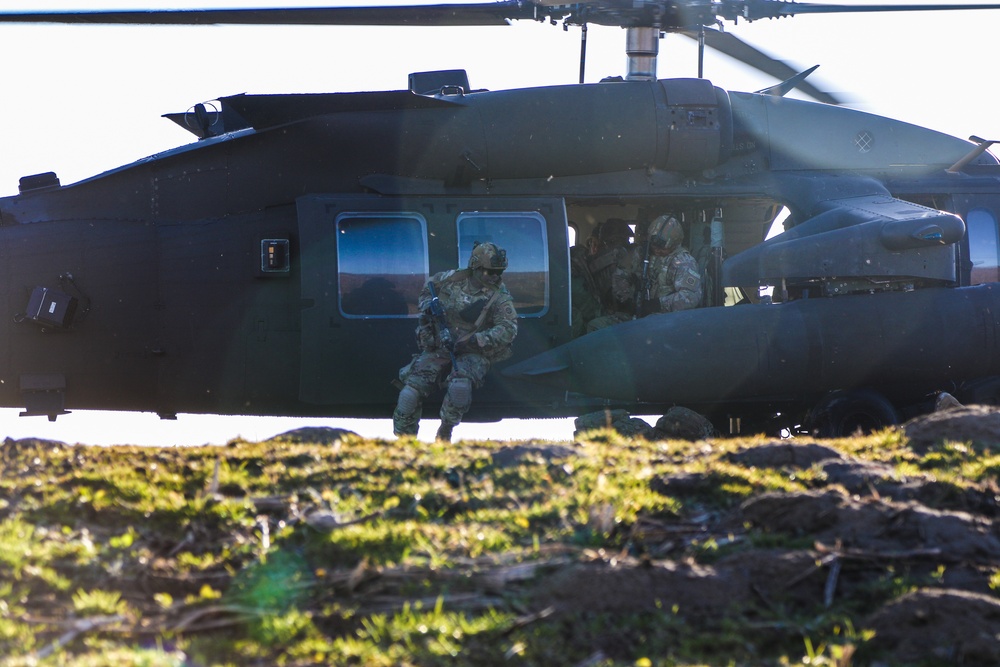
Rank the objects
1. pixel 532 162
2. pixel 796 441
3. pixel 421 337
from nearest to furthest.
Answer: pixel 796 441, pixel 421 337, pixel 532 162

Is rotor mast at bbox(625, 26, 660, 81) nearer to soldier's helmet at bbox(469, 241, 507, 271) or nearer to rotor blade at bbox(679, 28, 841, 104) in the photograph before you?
rotor blade at bbox(679, 28, 841, 104)

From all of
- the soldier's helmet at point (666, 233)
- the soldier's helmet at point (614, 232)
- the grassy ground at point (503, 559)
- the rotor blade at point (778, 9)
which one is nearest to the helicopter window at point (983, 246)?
the rotor blade at point (778, 9)

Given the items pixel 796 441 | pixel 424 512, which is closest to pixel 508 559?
pixel 424 512

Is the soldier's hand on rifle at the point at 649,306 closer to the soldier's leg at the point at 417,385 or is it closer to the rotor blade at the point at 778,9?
the soldier's leg at the point at 417,385

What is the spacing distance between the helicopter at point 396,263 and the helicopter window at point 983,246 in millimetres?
1014

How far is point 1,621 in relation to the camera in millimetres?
4367

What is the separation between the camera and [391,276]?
36.5 ft

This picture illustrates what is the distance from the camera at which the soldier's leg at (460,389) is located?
10555mm

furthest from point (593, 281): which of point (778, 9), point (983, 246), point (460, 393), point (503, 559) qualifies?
point (503, 559)

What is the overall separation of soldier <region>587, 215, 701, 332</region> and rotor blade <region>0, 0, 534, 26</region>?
8.58 feet

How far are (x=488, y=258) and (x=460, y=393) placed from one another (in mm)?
1176

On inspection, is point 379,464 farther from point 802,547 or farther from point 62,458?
point 802,547

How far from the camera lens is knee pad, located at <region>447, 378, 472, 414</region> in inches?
415

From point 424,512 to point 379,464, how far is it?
0.92 meters
